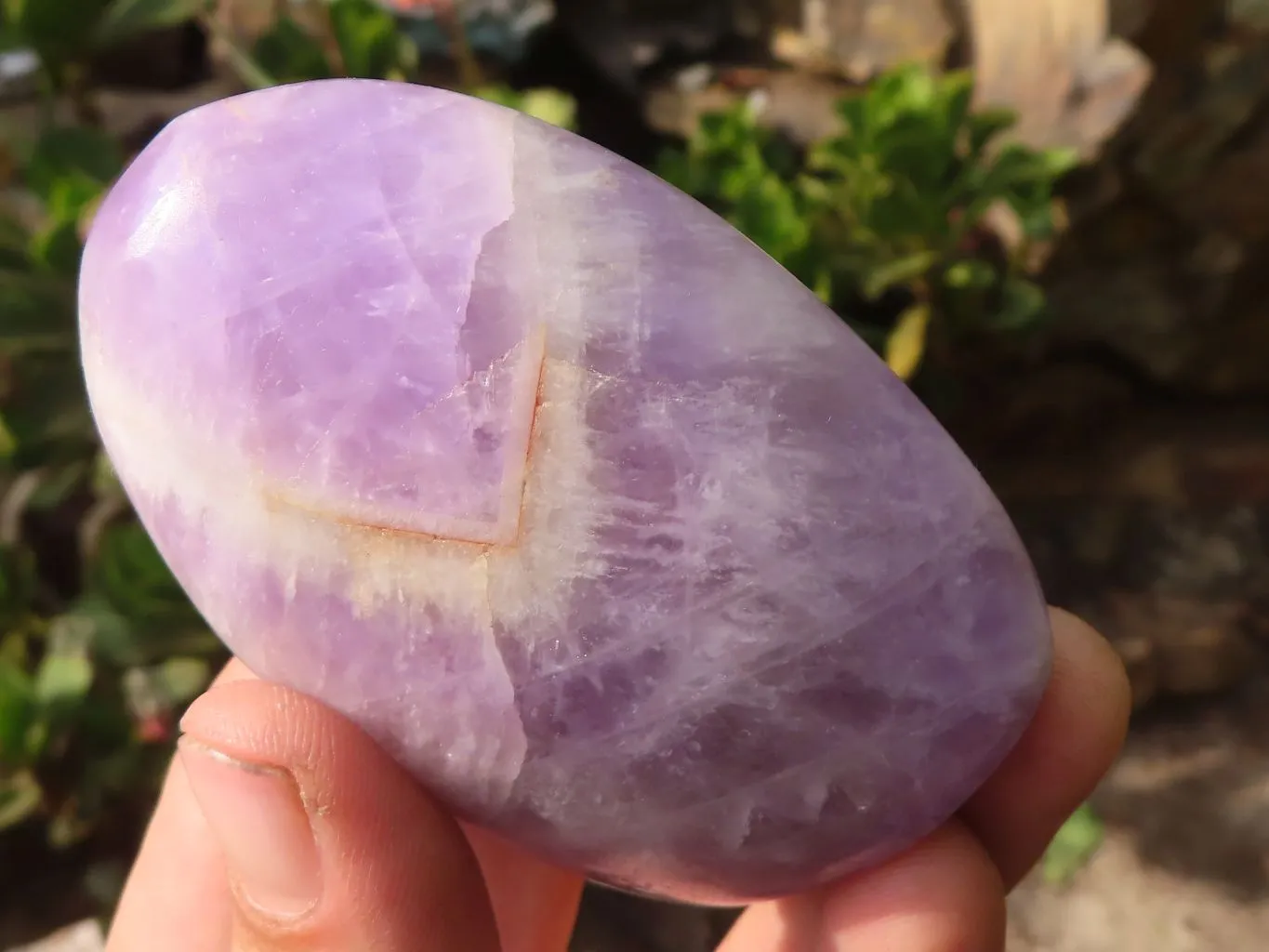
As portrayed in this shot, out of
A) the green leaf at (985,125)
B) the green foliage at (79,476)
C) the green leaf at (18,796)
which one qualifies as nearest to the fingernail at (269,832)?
the green foliage at (79,476)

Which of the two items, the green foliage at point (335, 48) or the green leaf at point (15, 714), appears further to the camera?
the green foliage at point (335, 48)

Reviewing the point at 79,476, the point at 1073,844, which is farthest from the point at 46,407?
the point at 1073,844

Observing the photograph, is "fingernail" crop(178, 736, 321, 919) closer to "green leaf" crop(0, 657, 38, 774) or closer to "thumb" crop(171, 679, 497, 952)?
"thumb" crop(171, 679, 497, 952)

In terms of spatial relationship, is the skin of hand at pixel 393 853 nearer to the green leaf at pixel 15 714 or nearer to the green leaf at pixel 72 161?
the green leaf at pixel 15 714

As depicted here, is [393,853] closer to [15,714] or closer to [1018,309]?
[15,714]

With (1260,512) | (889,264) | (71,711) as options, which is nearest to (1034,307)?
(889,264)

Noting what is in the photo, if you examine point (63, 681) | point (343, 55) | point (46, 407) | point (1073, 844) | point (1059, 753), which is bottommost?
point (1073, 844)

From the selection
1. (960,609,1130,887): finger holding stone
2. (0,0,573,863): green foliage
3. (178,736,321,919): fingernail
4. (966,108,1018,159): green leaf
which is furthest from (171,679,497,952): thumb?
(966,108,1018,159): green leaf
